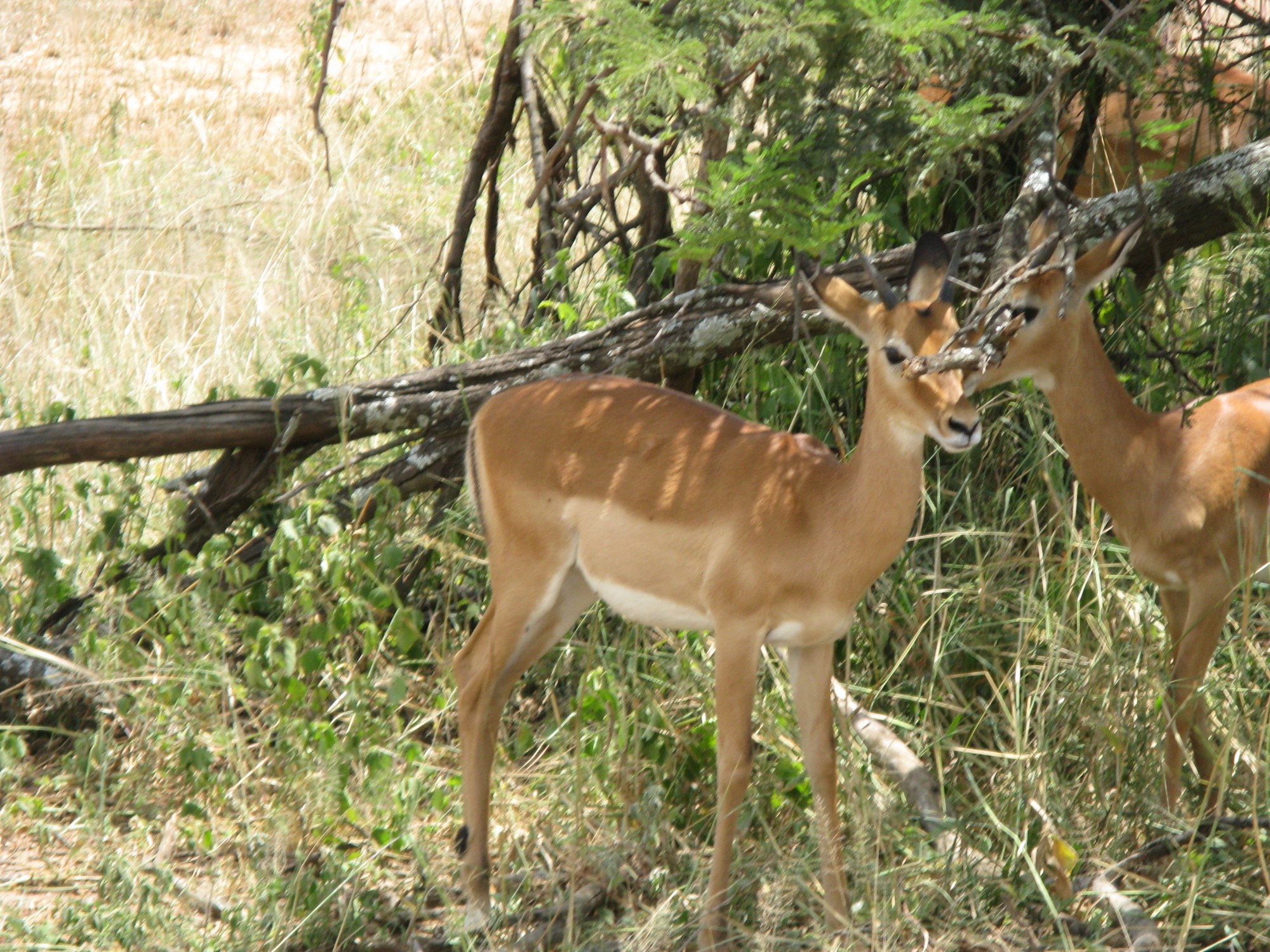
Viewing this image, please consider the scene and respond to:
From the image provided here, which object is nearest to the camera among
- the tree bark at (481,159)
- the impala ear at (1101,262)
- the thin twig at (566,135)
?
the impala ear at (1101,262)

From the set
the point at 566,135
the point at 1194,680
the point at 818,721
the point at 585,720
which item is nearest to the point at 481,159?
the point at 566,135

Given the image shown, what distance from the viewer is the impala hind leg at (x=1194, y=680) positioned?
358 cm

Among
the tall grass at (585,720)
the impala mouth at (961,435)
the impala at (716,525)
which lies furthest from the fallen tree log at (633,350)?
the impala mouth at (961,435)

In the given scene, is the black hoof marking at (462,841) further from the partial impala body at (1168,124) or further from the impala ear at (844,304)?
the partial impala body at (1168,124)

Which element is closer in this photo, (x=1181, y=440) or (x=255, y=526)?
(x=1181, y=440)

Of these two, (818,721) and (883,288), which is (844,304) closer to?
(883,288)

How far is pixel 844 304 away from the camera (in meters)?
3.21

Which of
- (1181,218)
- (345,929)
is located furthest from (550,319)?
(345,929)

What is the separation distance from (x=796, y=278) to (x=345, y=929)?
2.01 metres

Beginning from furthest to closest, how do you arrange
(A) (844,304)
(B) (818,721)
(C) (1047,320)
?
1. (C) (1047,320)
2. (B) (818,721)
3. (A) (844,304)

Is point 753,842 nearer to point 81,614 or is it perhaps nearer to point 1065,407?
point 1065,407

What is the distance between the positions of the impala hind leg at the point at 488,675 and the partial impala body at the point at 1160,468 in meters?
1.35

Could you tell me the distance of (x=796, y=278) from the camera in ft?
11.6

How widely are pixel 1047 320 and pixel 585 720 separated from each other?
1.78m
